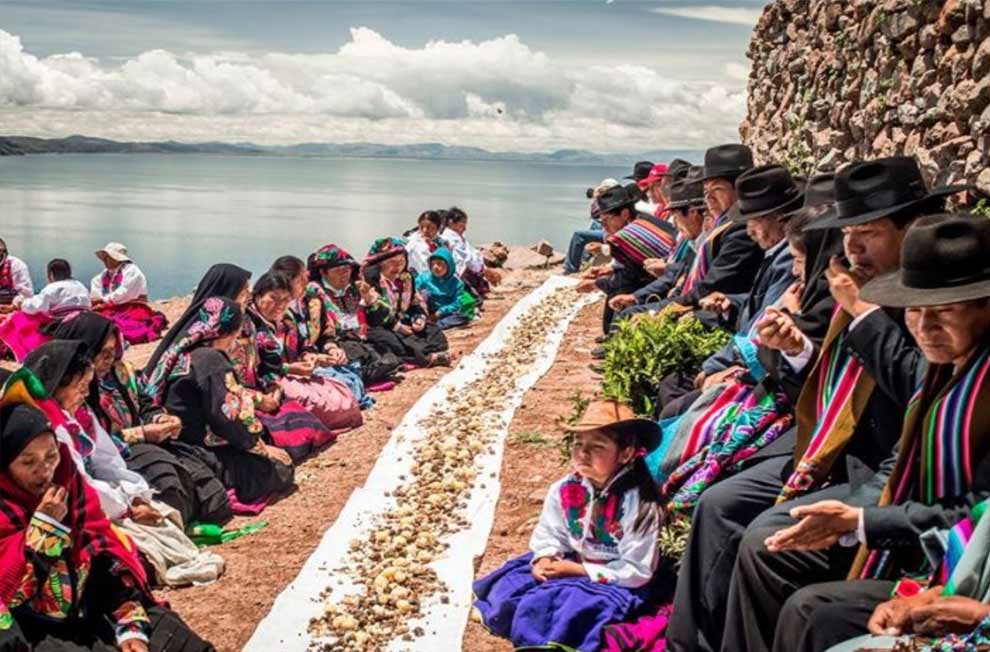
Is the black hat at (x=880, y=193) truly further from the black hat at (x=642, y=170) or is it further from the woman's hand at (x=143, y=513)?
the black hat at (x=642, y=170)

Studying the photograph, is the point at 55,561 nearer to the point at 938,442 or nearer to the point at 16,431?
the point at 16,431

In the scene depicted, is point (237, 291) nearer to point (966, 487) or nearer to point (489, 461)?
point (489, 461)

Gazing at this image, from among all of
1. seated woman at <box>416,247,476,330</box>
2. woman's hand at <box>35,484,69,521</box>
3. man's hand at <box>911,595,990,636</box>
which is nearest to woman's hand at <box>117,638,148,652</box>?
woman's hand at <box>35,484,69,521</box>

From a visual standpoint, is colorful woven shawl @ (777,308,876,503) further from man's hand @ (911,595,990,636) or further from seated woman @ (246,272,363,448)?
seated woman @ (246,272,363,448)

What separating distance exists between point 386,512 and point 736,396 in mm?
2311

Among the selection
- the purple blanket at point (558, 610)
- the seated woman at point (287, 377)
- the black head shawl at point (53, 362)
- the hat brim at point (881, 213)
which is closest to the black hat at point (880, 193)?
the hat brim at point (881, 213)

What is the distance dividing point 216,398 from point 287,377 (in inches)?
65.8

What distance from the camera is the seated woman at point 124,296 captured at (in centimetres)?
1066

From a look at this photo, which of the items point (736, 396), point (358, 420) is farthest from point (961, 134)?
point (358, 420)

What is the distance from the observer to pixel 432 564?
16.7ft

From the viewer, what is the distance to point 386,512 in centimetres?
582

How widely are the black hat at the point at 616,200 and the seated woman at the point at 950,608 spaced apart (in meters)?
6.17

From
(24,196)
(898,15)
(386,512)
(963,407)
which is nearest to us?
(963,407)

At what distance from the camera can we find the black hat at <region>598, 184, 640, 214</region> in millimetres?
8898
